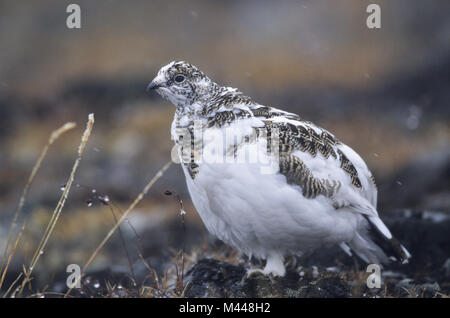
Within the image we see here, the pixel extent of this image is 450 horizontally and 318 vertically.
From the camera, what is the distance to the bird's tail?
2572 millimetres

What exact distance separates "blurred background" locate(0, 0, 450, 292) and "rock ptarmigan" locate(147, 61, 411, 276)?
2578mm

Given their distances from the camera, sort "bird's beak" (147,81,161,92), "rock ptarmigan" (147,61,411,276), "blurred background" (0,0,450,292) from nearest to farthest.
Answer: "rock ptarmigan" (147,61,411,276) < "bird's beak" (147,81,161,92) < "blurred background" (0,0,450,292)

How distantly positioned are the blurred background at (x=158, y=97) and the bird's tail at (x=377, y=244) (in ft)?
7.62

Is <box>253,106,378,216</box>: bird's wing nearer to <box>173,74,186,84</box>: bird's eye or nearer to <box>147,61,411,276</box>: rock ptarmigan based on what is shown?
<box>147,61,411,276</box>: rock ptarmigan

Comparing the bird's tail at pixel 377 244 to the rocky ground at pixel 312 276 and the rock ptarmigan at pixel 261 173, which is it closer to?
the rock ptarmigan at pixel 261 173

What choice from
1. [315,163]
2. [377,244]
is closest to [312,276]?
[377,244]

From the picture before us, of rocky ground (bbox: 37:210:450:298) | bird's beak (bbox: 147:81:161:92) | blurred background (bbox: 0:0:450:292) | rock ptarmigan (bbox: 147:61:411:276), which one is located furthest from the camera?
blurred background (bbox: 0:0:450:292)

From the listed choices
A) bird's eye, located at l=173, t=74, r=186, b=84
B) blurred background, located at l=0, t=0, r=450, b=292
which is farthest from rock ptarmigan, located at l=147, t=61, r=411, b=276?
blurred background, located at l=0, t=0, r=450, b=292

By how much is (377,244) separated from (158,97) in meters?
6.16

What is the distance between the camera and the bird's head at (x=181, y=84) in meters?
2.38

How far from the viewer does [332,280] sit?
8.64ft

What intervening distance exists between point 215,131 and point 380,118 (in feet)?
17.6

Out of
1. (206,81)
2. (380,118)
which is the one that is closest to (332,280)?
(206,81)

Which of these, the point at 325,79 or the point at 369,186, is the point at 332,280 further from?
the point at 325,79
